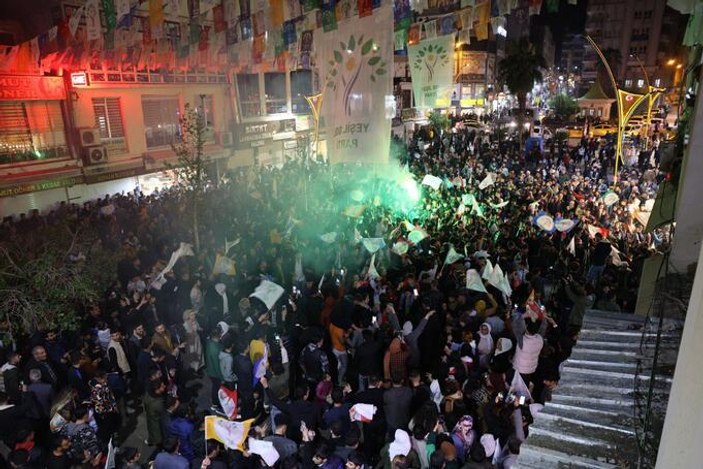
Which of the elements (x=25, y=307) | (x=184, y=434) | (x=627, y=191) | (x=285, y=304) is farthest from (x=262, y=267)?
(x=627, y=191)

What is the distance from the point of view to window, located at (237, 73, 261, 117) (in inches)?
1086

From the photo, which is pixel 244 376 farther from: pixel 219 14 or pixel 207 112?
pixel 207 112

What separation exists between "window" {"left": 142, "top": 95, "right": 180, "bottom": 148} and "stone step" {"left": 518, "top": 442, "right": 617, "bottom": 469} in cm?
2185

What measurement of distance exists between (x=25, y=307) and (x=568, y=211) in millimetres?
13476

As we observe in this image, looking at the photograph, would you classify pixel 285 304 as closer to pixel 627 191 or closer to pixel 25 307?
pixel 25 307

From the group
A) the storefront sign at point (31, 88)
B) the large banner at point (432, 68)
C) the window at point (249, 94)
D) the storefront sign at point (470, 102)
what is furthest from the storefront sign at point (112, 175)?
the storefront sign at point (470, 102)

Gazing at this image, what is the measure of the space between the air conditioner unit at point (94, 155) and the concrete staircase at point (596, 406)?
1889 cm

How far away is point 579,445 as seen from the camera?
4289 mm

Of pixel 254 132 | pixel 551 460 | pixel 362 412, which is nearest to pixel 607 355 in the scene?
pixel 551 460

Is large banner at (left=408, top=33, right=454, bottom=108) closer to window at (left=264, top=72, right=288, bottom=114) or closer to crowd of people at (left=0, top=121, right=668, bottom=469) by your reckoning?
crowd of people at (left=0, top=121, right=668, bottom=469)

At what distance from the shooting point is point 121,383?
7430 mm

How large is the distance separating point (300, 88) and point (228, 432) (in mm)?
29188

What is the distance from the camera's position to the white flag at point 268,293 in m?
8.65

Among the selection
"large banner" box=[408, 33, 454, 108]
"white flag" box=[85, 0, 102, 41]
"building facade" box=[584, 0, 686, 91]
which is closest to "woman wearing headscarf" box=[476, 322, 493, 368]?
"large banner" box=[408, 33, 454, 108]
